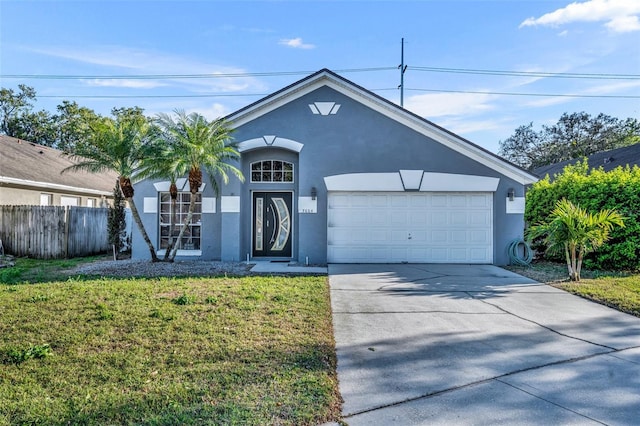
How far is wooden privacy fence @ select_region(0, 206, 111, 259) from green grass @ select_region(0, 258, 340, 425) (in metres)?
6.73

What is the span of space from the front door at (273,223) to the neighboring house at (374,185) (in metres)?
Result: 0.66

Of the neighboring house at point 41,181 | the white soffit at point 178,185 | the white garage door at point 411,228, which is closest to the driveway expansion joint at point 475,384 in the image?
the white garage door at point 411,228

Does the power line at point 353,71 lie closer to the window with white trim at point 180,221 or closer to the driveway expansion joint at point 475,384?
the window with white trim at point 180,221

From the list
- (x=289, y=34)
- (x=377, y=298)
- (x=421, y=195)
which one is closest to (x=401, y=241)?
(x=421, y=195)

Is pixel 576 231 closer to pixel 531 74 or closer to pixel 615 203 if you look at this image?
pixel 615 203

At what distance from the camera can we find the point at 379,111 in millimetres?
12414

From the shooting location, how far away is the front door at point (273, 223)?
42.7ft

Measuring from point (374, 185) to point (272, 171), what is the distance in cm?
338

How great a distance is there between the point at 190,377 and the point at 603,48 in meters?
18.0

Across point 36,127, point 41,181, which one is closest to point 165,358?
point 41,181

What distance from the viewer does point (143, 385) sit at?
3.82 m

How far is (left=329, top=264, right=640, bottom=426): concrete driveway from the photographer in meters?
3.57

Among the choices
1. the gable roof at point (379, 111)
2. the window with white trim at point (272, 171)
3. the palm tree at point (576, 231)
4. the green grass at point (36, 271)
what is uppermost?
the gable roof at point (379, 111)

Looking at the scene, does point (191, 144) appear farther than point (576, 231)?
Yes
